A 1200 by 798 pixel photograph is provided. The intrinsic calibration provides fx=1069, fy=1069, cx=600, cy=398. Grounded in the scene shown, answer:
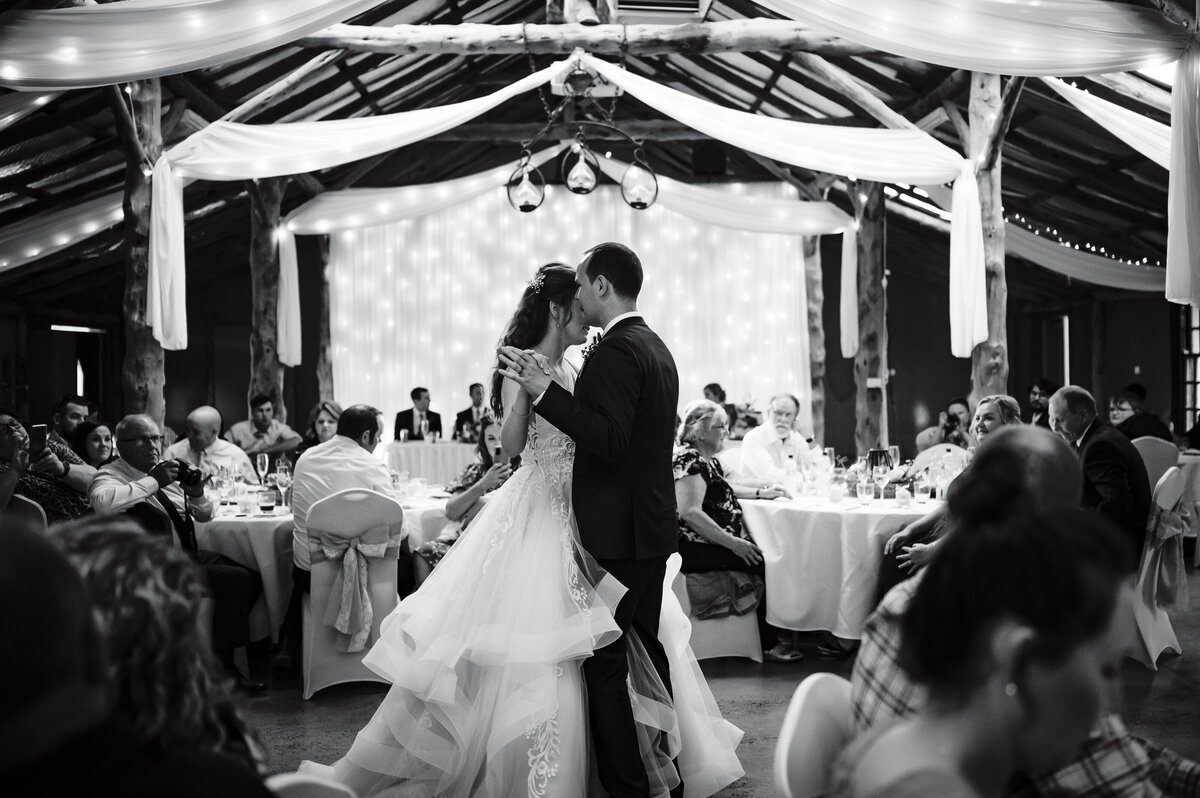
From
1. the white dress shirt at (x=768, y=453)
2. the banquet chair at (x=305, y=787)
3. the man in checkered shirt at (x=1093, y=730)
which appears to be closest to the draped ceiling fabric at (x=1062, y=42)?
the white dress shirt at (x=768, y=453)

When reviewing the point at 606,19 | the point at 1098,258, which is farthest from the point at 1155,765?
the point at 1098,258

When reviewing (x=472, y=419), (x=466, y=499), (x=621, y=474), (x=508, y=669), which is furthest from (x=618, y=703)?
(x=472, y=419)

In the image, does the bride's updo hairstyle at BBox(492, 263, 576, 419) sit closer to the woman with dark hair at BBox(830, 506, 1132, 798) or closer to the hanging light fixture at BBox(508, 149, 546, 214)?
the woman with dark hair at BBox(830, 506, 1132, 798)

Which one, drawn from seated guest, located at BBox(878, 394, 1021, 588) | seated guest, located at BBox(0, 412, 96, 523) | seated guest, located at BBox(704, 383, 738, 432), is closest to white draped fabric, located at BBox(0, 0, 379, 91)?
seated guest, located at BBox(0, 412, 96, 523)

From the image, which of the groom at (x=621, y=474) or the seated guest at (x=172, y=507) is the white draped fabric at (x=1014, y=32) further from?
the seated guest at (x=172, y=507)

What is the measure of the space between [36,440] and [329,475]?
112cm

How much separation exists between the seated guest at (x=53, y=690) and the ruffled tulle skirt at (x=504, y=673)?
1.80 m

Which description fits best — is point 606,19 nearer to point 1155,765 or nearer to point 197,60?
point 197,60

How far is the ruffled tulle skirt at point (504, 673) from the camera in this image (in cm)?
261

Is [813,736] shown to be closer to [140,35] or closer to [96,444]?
[140,35]

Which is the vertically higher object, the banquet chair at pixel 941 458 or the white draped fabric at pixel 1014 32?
the white draped fabric at pixel 1014 32

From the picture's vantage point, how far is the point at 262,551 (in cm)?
464

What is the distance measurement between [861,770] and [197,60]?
14.8 feet

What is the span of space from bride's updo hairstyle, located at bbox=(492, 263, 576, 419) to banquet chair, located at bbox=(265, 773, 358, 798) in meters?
1.67
